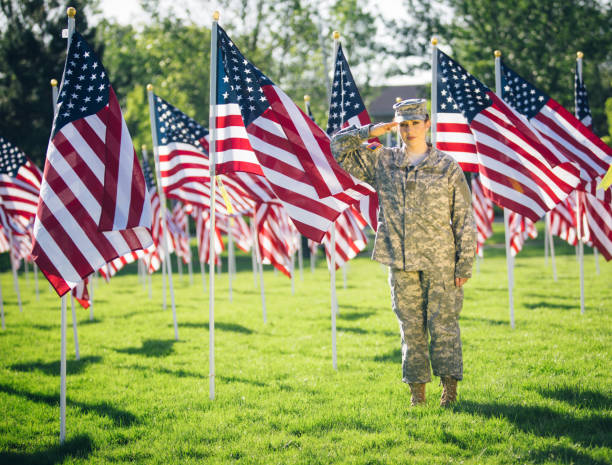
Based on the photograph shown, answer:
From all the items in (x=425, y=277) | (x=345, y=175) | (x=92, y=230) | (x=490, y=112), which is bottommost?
(x=425, y=277)

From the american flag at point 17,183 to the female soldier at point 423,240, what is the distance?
850 cm

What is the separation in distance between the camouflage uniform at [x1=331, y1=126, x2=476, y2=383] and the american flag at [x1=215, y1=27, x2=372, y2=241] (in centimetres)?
81

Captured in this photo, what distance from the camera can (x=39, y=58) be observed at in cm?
3281

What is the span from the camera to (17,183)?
1155cm

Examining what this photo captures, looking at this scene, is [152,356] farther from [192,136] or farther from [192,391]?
[192,136]

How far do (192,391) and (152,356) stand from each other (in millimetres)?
2459

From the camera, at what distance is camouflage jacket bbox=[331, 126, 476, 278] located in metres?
5.18

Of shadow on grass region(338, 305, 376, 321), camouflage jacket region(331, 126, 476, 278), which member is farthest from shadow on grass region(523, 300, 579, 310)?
camouflage jacket region(331, 126, 476, 278)

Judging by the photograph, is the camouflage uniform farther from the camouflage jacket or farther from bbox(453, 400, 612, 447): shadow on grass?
bbox(453, 400, 612, 447): shadow on grass

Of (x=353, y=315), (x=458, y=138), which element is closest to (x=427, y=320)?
(x=458, y=138)

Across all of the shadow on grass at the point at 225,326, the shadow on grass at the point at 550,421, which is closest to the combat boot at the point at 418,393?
the shadow on grass at the point at 550,421

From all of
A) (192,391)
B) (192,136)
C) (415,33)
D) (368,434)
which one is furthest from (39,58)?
(368,434)

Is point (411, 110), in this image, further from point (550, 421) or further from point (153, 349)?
point (153, 349)

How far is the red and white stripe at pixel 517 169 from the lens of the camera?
7566 millimetres
